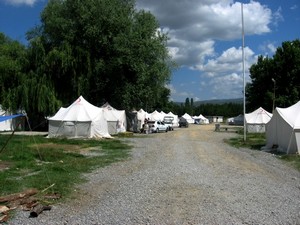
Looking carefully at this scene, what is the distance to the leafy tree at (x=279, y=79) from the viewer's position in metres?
65.4

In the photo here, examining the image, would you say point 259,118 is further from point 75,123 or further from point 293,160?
point 293,160

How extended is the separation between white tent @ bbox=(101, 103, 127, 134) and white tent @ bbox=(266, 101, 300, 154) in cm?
1846

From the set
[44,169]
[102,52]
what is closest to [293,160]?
[44,169]

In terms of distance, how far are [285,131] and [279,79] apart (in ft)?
154

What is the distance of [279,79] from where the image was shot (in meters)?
68.6

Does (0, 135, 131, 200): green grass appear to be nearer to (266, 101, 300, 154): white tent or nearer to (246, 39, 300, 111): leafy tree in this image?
(266, 101, 300, 154): white tent

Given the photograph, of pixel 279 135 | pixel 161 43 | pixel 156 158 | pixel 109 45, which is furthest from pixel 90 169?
→ pixel 161 43

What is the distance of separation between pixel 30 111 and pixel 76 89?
5.01 metres

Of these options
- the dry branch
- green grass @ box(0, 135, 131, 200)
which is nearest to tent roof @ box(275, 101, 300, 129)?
green grass @ box(0, 135, 131, 200)

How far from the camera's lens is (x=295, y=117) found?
23.9m

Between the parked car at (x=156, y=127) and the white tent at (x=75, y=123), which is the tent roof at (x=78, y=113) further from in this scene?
the parked car at (x=156, y=127)

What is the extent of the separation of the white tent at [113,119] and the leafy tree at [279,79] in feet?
92.1

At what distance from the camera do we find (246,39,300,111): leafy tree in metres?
65.4

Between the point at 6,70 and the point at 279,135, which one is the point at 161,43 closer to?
the point at 6,70
